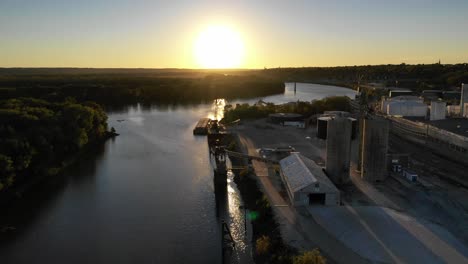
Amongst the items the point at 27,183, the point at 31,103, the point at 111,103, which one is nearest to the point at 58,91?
the point at 111,103

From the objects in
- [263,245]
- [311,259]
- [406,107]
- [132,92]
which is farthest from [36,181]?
[132,92]

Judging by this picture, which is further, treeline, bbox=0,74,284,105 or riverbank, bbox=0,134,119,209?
treeline, bbox=0,74,284,105

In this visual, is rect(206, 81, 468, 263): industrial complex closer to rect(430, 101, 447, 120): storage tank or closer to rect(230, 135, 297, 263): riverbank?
rect(430, 101, 447, 120): storage tank

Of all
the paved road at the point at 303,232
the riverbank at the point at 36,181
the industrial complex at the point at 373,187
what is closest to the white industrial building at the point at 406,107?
the industrial complex at the point at 373,187

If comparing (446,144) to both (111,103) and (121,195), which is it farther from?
(111,103)

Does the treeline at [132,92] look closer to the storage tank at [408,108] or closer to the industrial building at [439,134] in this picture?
the storage tank at [408,108]

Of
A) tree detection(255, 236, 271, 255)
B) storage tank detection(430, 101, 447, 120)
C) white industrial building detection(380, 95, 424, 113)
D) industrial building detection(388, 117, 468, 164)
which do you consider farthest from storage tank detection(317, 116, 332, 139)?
white industrial building detection(380, 95, 424, 113)
